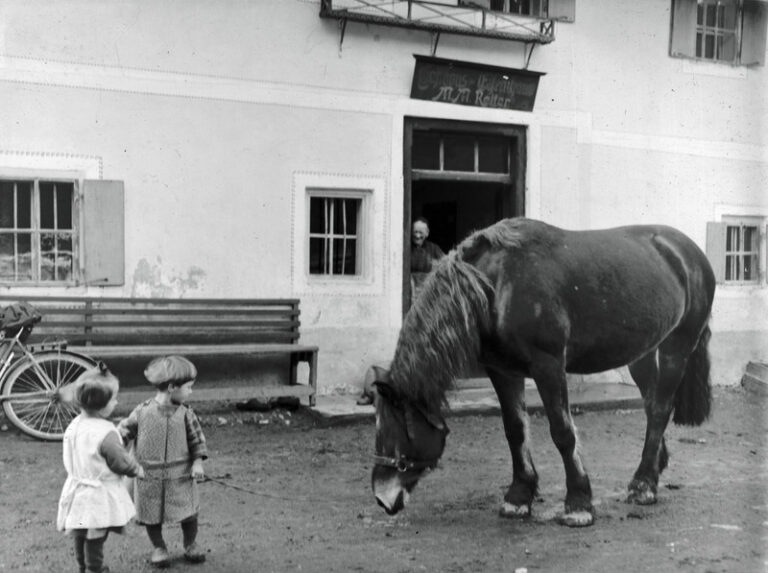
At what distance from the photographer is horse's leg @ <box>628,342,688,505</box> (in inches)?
215

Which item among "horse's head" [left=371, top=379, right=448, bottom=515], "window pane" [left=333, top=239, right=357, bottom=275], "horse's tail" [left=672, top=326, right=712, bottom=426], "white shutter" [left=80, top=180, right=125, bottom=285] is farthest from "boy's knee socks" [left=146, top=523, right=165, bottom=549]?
"window pane" [left=333, top=239, right=357, bottom=275]

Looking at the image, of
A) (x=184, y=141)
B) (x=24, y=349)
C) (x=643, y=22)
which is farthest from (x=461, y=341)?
(x=643, y=22)

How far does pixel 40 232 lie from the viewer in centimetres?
787

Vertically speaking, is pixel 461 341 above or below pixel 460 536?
above

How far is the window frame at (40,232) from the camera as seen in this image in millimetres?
7801

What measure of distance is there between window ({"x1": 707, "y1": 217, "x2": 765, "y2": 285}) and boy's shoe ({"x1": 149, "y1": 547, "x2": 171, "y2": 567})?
8736mm

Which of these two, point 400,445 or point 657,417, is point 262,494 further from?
point 657,417

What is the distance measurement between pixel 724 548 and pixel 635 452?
2.73 metres

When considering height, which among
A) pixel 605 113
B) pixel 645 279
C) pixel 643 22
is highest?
pixel 643 22

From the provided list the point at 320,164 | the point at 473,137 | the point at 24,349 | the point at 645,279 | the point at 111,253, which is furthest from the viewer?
the point at 473,137

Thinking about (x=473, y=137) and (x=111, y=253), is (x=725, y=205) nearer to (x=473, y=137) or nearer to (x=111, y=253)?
(x=473, y=137)

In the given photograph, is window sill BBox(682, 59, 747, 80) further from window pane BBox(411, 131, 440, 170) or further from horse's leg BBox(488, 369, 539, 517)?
horse's leg BBox(488, 369, 539, 517)

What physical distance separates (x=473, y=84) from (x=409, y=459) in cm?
593

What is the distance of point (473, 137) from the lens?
32.2 feet
